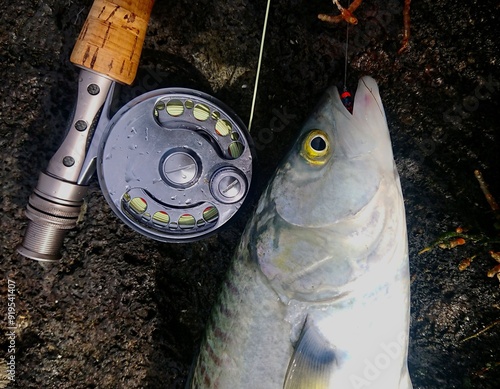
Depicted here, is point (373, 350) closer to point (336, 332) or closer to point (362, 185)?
point (336, 332)

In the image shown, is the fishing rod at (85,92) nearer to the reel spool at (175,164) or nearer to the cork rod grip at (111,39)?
the cork rod grip at (111,39)

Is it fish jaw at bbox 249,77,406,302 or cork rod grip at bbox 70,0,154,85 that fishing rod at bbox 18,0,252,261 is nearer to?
cork rod grip at bbox 70,0,154,85

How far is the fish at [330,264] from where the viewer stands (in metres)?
1.75

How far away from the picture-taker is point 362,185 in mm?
1730

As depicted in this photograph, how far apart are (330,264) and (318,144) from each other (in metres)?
0.47

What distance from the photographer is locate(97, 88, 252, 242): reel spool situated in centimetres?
210

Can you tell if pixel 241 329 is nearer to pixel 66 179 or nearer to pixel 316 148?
pixel 316 148

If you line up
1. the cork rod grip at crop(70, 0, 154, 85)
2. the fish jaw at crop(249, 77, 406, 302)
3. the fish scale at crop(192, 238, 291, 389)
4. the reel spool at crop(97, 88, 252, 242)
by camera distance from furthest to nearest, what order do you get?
the reel spool at crop(97, 88, 252, 242) → the cork rod grip at crop(70, 0, 154, 85) → the fish scale at crop(192, 238, 291, 389) → the fish jaw at crop(249, 77, 406, 302)

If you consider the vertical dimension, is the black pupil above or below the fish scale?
above

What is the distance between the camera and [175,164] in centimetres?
208

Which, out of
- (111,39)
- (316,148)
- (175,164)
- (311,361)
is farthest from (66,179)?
(311,361)

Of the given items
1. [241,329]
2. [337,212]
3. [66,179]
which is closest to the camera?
[337,212]

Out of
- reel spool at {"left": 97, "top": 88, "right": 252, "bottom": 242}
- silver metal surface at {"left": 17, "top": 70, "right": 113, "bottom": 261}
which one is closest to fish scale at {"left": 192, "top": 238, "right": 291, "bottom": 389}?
reel spool at {"left": 97, "top": 88, "right": 252, "bottom": 242}

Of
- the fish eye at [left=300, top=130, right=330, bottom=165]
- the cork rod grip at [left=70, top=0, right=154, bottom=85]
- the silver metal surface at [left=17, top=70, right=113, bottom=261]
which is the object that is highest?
the fish eye at [left=300, top=130, right=330, bottom=165]
